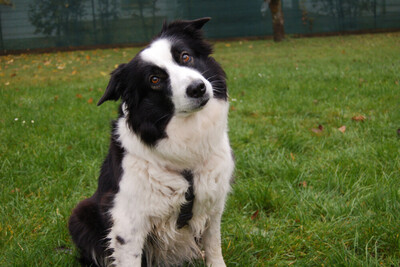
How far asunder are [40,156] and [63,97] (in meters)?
2.54

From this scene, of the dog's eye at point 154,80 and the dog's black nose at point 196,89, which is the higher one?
the dog's eye at point 154,80

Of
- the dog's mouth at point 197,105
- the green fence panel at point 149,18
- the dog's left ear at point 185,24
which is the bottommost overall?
the dog's mouth at point 197,105

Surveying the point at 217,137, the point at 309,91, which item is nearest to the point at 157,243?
the point at 217,137

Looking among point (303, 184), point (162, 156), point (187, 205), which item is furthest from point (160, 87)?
point (303, 184)

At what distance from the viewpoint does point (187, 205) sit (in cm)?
201

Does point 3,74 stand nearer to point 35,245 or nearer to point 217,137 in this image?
point 35,245

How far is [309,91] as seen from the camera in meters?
5.55

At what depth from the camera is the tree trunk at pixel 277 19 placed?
44.7 ft

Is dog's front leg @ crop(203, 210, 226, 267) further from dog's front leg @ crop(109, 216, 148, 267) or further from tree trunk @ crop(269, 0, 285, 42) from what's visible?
tree trunk @ crop(269, 0, 285, 42)

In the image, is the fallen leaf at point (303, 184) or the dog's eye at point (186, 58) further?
the fallen leaf at point (303, 184)

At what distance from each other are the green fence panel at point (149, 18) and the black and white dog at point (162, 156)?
12546mm

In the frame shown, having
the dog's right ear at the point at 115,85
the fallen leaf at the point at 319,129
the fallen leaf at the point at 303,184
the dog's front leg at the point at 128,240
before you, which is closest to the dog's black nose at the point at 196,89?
the dog's right ear at the point at 115,85

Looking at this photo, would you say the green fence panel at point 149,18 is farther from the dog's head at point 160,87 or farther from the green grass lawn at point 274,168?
the dog's head at point 160,87

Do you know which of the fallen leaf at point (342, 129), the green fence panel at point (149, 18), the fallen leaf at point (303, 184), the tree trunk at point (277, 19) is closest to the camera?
the fallen leaf at point (303, 184)
